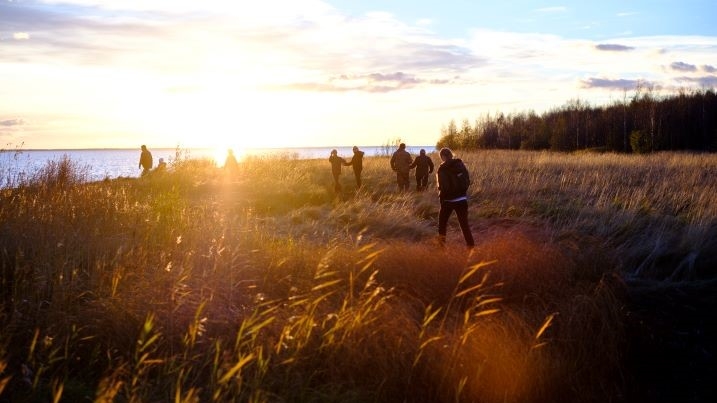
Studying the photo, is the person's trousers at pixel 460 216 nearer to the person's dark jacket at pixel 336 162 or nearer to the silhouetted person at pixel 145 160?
the person's dark jacket at pixel 336 162

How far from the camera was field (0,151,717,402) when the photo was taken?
5.12 m

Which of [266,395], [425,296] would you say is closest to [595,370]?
[425,296]

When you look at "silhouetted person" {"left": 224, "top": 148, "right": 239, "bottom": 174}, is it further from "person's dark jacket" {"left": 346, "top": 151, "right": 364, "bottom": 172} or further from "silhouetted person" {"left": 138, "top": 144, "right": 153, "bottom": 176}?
"person's dark jacket" {"left": 346, "top": 151, "right": 364, "bottom": 172}

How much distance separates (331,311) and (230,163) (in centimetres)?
1838

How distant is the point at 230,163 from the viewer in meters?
24.1

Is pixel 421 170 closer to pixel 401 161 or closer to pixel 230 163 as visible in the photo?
pixel 401 161

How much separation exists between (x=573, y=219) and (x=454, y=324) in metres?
7.28

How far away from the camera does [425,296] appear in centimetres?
725

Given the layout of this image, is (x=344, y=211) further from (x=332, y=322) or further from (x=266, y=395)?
(x=266, y=395)

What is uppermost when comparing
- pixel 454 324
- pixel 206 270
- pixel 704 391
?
pixel 206 270

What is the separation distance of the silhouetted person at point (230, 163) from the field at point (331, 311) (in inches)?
472

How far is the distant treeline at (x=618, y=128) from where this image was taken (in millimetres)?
53250

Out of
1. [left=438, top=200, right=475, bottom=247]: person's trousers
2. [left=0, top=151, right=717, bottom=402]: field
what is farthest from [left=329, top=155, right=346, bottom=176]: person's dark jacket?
[left=438, top=200, right=475, bottom=247]: person's trousers

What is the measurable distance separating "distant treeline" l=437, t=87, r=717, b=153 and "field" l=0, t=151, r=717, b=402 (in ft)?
133
